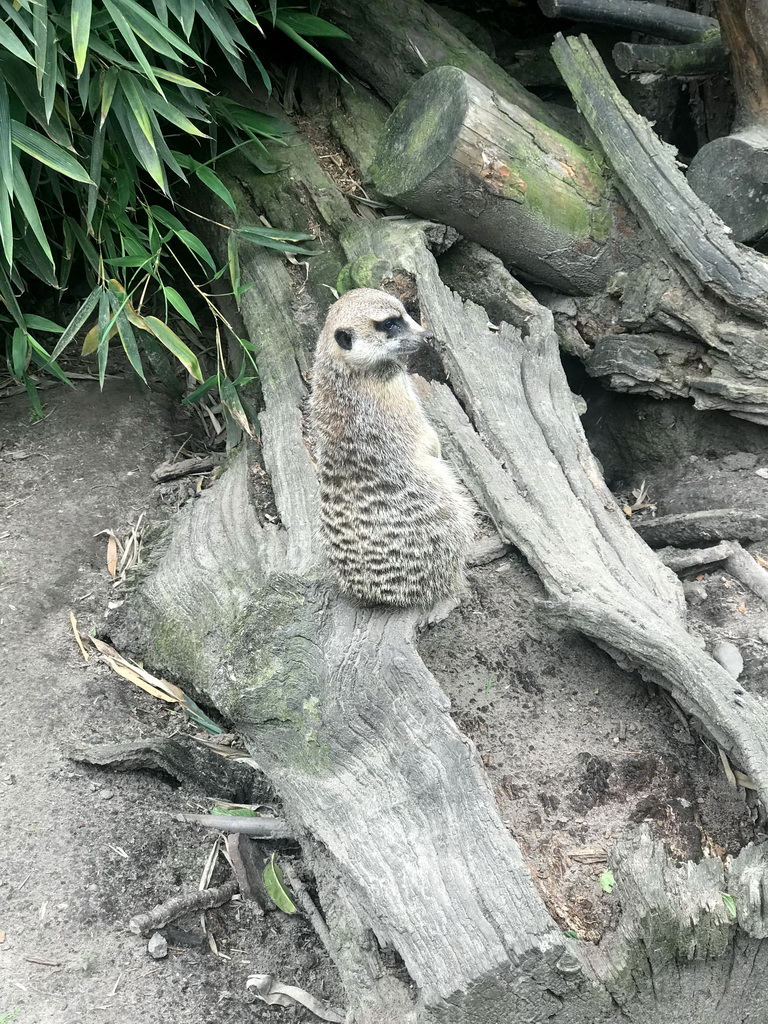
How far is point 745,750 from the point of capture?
2.01 m

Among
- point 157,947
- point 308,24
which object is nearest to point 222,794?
point 157,947

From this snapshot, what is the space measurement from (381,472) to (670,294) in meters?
1.55

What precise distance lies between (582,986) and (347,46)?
3.50m

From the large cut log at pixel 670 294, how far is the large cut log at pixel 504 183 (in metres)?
0.11

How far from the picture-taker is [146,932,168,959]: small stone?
2184mm

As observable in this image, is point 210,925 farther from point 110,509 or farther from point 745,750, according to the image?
point 110,509

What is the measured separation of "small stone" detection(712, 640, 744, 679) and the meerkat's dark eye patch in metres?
1.31

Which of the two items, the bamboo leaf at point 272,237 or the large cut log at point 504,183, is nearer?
the large cut log at point 504,183

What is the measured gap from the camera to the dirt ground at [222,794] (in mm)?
2074

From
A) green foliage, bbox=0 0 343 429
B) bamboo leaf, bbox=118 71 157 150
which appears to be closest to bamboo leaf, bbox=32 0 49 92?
green foliage, bbox=0 0 343 429

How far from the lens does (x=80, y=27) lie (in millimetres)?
2570

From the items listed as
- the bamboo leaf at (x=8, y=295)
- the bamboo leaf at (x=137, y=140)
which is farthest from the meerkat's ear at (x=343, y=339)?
the bamboo leaf at (x=8, y=295)

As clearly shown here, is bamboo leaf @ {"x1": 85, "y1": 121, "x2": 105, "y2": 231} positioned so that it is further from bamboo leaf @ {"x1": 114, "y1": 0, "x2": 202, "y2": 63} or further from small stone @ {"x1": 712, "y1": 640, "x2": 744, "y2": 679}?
small stone @ {"x1": 712, "y1": 640, "x2": 744, "y2": 679}

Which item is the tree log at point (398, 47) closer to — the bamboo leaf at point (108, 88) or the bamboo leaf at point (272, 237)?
the bamboo leaf at point (272, 237)
